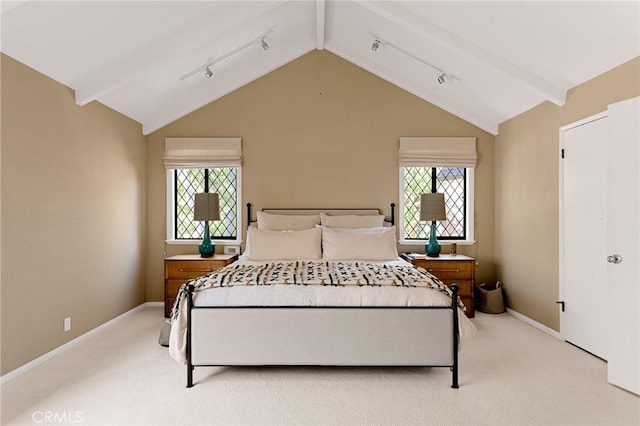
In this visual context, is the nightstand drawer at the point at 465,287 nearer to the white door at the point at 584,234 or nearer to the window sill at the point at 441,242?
the window sill at the point at 441,242

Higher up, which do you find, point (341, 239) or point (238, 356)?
point (341, 239)

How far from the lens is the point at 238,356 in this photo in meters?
2.73

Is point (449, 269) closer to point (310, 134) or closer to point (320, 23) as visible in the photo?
point (310, 134)

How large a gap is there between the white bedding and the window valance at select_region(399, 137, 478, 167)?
252 cm

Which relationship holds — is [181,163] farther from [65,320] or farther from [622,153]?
[622,153]

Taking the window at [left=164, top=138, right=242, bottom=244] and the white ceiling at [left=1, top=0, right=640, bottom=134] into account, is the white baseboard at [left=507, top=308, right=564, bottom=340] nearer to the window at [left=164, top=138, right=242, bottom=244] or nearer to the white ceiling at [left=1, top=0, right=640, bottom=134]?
the white ceiling at [left=1, top=0, right=640, bottom=134]

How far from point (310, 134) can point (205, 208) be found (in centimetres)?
159

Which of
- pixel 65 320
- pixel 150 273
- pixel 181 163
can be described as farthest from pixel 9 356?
pixel 181 163

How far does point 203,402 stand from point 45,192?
83.1 inches

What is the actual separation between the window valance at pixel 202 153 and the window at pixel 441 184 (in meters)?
2.09

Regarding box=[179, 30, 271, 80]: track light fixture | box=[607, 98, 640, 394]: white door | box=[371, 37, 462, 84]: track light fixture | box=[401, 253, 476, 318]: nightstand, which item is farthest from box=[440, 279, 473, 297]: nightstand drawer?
box=[179, 30, 271, 80]: track light fixture

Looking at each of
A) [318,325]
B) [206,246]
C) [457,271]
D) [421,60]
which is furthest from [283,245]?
[421,60]

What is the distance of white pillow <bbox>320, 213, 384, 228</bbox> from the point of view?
4664 millimetres

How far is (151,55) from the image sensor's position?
3.57 meters
